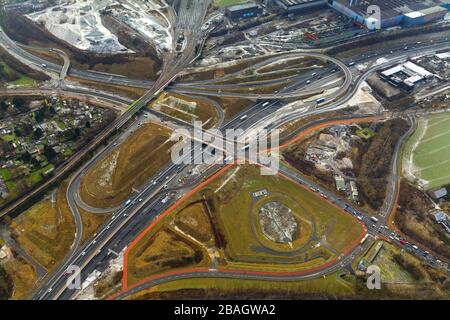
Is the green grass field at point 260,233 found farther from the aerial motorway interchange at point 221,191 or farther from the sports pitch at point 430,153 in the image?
the sports pitch at point 430,153

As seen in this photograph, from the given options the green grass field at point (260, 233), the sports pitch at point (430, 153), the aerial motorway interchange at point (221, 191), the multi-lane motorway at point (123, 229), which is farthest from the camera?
the sports pitch at point (430, 153)

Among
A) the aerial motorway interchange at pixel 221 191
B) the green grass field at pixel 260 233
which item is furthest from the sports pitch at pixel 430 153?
the green grass field at pixel 260 233

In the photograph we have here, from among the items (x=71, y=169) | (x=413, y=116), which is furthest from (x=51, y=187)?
(x=413, y=116)

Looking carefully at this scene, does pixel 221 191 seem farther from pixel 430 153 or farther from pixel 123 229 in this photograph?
pixel 430 153

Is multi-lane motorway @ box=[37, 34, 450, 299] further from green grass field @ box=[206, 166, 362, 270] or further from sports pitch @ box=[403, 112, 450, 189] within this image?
sports pitch @ box=[403, 112, 450, 189]

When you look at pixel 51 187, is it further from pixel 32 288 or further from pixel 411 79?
pixel 411 79

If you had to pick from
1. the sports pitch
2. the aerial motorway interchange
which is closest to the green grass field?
the aerial motorway interchange
